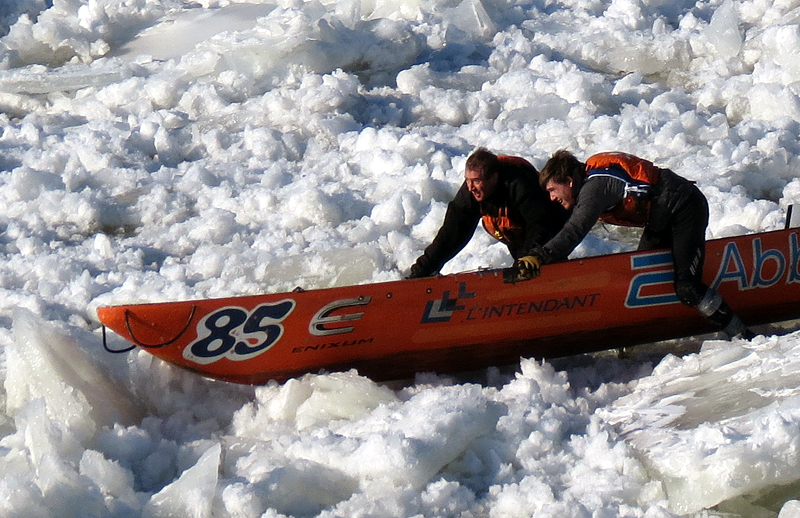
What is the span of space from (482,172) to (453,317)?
83 centimetres

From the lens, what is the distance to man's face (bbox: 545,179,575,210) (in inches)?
203

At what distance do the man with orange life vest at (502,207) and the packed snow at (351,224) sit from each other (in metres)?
0.80

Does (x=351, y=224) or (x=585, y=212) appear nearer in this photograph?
(x=585, y=212)

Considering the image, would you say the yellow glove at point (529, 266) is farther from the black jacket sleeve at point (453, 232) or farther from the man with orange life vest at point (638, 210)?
the black jacket sleeve at point (453, 232)

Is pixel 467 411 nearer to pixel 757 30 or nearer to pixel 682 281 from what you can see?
pixel 682 281

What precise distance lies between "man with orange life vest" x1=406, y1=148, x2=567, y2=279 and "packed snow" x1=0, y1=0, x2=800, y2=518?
0.80 meters

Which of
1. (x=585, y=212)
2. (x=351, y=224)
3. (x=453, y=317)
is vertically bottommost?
(x=351, y=224)

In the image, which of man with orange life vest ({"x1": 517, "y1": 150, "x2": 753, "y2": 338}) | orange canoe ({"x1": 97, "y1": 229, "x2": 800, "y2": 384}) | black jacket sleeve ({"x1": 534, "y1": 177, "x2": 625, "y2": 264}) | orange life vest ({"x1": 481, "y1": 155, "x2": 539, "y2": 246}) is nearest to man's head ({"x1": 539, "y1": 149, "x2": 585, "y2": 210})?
man with orange life vest ({"x1": 517, "y1": 150, "x2": 753, "y2": 338})

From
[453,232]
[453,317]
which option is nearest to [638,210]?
[453,232]

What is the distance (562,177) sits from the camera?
5.16 metres

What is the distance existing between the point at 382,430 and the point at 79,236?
375 cm

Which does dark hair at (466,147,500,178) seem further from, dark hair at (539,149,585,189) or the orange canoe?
the orange canoe

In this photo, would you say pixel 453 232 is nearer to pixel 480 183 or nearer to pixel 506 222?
pixel 506 222

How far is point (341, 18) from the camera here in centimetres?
1008
